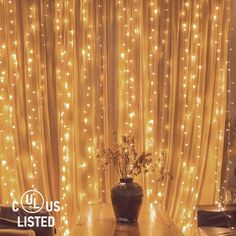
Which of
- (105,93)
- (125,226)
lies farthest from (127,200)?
(105,93)

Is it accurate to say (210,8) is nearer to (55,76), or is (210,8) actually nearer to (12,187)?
(55,76)

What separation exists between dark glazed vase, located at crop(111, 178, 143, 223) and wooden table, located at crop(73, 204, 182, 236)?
0.06m

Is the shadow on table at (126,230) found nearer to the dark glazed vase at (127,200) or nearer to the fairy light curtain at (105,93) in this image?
the dark glazed vase at (127,200)

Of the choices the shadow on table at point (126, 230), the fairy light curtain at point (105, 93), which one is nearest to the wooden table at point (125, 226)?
the shadow on table at point (126, 230)

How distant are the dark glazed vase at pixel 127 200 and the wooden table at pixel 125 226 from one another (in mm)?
58

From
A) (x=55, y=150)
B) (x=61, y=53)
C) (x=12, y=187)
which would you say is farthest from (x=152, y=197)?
(x=61, y=53)

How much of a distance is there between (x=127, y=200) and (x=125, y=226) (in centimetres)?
16

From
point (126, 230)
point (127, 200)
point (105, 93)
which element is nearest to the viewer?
point (126, 230)

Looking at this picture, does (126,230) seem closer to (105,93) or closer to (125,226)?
(125,226)

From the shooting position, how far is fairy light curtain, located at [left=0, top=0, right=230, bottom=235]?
13.7 ft

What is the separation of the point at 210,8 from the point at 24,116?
6.56 feet

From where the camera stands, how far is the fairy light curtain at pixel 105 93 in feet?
13.7

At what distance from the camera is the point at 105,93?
4.22 metres

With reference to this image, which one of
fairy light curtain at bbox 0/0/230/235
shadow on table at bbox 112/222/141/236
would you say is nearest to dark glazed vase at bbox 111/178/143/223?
shadow on table at bbox 112/222/141/236
